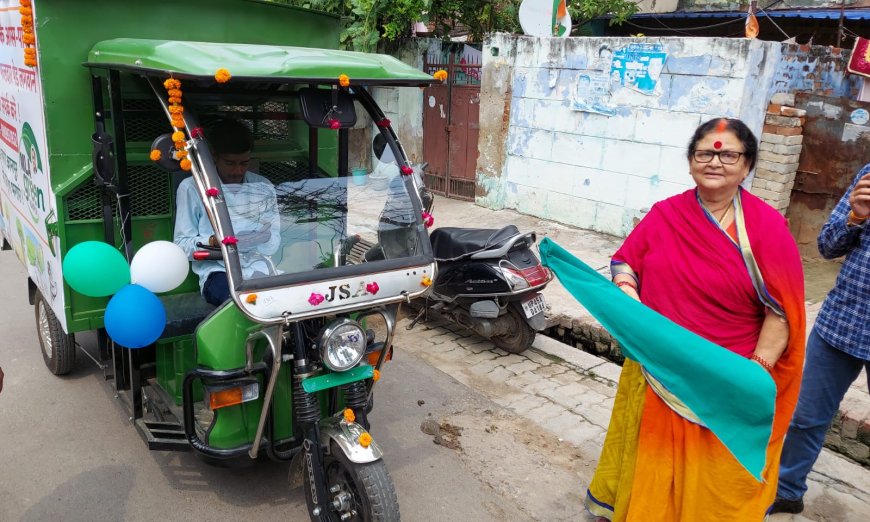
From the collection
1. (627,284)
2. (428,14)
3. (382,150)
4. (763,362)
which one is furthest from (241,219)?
(428,14)

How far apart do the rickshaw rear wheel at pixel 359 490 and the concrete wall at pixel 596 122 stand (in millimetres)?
5699

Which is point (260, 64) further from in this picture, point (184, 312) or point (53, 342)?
point (53, 342)

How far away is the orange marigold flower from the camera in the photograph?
7.89ft

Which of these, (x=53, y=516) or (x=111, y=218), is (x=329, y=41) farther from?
(x=53, y=516)

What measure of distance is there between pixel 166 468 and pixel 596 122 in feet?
20.6

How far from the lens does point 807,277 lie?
22.6 ft

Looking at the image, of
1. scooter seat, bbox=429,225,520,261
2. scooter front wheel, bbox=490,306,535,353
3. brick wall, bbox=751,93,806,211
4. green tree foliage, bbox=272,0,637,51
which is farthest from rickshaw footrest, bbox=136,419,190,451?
green tree foliage, bbox=272,0,637,51

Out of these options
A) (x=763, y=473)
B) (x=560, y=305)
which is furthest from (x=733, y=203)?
(x=560, y=305)

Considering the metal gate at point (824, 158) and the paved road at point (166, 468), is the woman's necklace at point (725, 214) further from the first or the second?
the metal gate at point (824, 158)

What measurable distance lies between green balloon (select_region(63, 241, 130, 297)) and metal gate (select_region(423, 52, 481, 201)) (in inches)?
287

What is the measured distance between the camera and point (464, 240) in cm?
534

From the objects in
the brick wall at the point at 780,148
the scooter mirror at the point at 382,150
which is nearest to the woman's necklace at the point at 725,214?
the scooter mirror at the point at 382,150

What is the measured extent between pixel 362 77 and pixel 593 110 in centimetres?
590

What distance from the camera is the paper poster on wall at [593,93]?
796 centimetres
